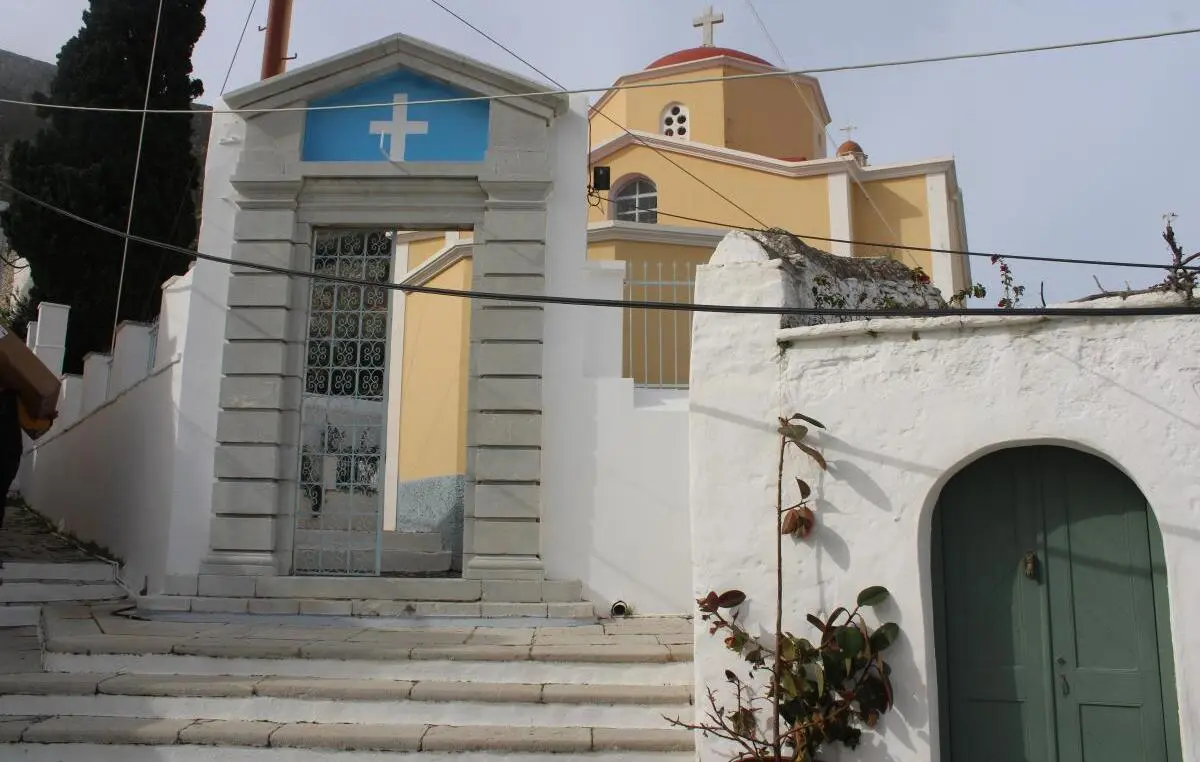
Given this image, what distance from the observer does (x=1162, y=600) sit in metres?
4.80

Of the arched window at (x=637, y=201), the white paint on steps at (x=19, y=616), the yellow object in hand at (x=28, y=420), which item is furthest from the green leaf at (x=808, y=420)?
the arched window at (x=637, y=201)

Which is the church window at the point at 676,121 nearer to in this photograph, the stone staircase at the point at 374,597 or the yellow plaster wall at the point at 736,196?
the yellow plaster wall at the point at 736,196

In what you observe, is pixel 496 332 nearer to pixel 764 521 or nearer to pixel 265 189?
pixel 265 189

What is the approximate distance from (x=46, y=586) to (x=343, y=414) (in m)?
2.99

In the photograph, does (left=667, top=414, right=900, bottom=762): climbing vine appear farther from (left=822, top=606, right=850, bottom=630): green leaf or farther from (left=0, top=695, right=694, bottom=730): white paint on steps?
(left=0, top=695, right=694, bottom=730): white paint on steps

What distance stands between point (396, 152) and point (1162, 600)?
6414mm

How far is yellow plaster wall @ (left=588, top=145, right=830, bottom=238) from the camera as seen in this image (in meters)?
15.1

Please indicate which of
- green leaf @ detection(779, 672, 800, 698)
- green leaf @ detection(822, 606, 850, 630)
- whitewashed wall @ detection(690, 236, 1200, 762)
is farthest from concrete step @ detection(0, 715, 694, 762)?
green leaf @ detection(822, 606, 850, 630)

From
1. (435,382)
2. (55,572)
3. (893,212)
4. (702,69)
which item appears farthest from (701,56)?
(55,572)

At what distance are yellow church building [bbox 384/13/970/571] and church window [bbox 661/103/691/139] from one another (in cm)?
3

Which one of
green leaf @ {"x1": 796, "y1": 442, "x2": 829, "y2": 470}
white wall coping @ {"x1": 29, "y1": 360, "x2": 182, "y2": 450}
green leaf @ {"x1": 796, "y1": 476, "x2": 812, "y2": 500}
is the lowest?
green leaf @ {"x1": 796, "y1": 476, "x2": 812, "y2": 500}

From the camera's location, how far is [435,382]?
11.8 m

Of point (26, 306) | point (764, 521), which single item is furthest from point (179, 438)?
point (26, 306)

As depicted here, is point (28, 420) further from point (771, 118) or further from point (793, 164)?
point (771, 118)
